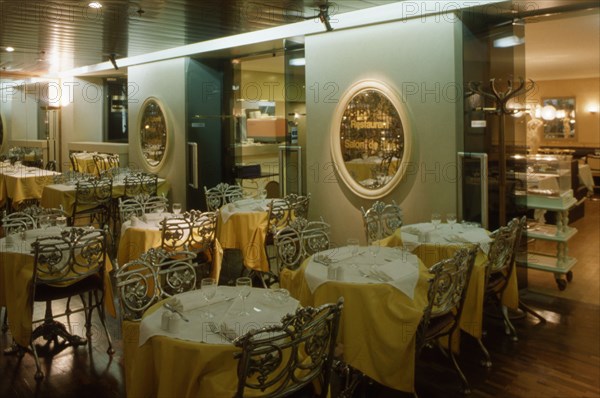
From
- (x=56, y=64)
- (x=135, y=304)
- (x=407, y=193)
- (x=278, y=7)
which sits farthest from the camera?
(x=56, y=64)

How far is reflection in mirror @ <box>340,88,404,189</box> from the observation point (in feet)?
19.0

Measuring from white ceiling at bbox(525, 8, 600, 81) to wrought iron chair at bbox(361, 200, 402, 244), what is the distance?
2.33 meters

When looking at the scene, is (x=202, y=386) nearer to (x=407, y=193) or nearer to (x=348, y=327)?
(x=348, y=327)

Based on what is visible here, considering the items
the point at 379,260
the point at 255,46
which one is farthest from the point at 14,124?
the point at 379,260

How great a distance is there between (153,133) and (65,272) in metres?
5.91

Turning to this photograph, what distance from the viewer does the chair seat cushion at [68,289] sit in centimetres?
376

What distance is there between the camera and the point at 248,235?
5508 millimetres

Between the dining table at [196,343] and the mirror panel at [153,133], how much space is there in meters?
6.79

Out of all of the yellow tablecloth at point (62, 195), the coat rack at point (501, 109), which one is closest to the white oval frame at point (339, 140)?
the coat rack at point (501, 109)

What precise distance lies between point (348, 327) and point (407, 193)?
296cm

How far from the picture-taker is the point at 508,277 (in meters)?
4.17

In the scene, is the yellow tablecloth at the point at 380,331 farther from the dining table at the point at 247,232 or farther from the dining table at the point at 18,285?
the dining table at the point at 247,232
